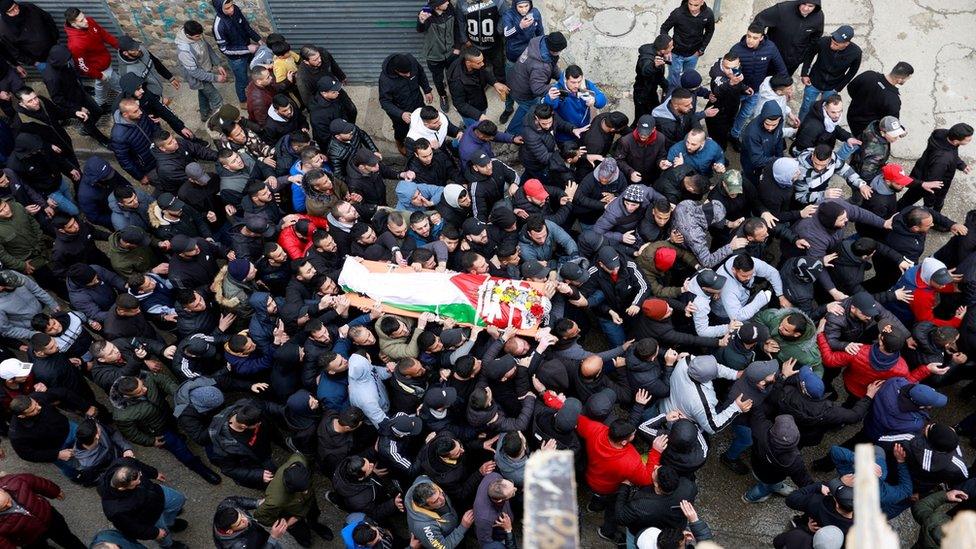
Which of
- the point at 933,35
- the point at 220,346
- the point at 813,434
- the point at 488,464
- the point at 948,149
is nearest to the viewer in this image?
the point at 488,464

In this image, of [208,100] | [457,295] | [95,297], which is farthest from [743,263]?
[208,100]

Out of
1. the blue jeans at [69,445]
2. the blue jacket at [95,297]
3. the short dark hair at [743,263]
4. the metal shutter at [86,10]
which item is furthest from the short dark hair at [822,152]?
the metal shutter at [86,10]

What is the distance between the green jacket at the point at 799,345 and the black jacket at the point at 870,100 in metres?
3.05

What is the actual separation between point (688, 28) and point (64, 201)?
23.4 ft

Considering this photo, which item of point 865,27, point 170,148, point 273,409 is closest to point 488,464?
point 273,409

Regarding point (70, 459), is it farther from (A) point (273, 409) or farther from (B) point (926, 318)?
(B) point (926, 318)

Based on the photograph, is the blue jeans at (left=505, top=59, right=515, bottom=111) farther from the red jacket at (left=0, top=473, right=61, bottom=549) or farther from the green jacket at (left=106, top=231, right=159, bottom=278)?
the red jacket at (left=0, top=473, right=61, bottom=549)

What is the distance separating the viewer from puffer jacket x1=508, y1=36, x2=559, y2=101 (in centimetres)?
855

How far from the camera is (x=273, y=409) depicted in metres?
6.71

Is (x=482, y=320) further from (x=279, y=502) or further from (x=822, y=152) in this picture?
(x=822, y=152)

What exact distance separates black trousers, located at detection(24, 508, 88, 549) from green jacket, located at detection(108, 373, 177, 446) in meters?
0.80

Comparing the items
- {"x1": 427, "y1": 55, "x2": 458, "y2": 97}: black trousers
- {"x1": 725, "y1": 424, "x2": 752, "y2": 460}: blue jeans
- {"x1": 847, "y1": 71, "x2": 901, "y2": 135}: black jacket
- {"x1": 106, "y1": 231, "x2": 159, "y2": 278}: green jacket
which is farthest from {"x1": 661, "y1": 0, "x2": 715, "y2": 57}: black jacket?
{"x1": 106, "y1": 231, "x2": 159, "y2": 278}: green jacket

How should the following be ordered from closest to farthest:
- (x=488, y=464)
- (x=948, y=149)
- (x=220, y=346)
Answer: (x=488, y=464) → (x=220, y=346) → (x=948, y=149)

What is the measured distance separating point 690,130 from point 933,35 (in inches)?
181
